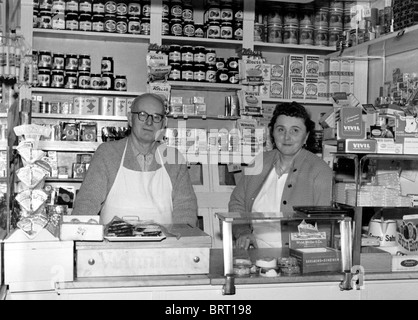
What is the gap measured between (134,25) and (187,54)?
45 centimetres

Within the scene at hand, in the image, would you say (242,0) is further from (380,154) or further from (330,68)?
(380,154)

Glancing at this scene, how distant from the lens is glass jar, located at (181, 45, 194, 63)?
4.62m

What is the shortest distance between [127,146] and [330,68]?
230cm

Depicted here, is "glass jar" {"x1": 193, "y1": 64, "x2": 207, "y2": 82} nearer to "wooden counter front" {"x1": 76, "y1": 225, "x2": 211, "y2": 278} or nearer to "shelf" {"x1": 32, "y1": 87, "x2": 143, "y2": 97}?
"shelf" {"x1": 32, "y1": 87, "x2": 143, "y2": 97}

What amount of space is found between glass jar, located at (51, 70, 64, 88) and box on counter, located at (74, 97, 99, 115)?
152 mm

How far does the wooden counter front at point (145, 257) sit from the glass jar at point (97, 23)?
278 cm

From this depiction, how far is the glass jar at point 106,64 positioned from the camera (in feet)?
15.0

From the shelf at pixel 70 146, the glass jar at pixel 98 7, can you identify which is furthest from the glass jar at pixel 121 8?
the shelf at pixel 70 146

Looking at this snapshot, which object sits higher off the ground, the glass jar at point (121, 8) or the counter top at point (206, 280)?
the glass jar at point (121, 8)

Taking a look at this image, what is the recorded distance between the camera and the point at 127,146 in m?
3.06

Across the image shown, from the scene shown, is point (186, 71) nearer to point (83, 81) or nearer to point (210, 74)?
point (210, 74)

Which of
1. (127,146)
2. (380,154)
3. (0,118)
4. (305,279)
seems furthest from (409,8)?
(0,118)

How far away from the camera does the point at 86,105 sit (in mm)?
4555

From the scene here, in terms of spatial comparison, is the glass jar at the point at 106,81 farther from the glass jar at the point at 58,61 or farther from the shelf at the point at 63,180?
the shelf at the point at 63,180
